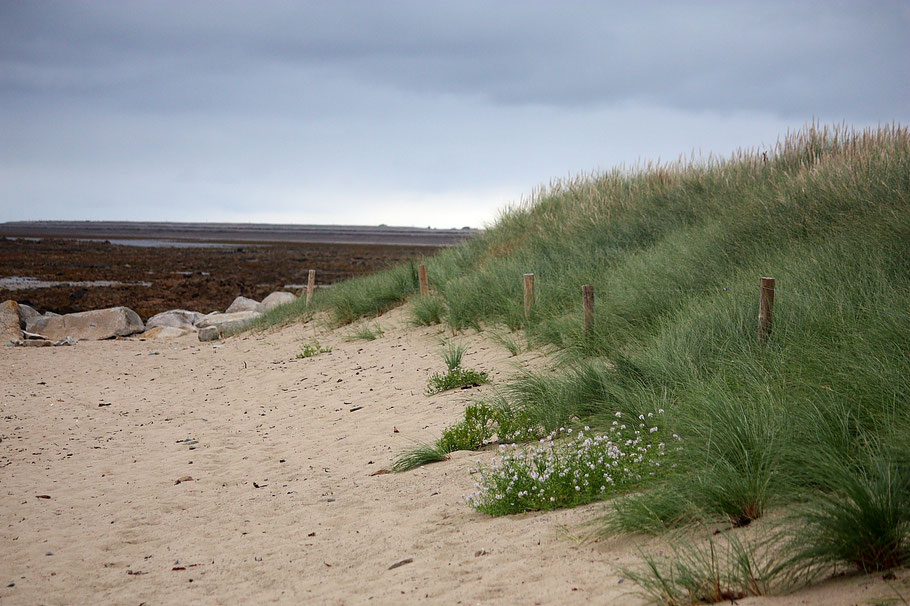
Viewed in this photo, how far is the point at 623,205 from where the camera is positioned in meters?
14.5

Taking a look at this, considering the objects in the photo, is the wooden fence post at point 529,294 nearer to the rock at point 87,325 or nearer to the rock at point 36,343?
the rock at point 36,343

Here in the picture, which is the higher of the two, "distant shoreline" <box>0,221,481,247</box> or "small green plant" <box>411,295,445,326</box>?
"distant shoreline" <box>0,221,481,247</box>

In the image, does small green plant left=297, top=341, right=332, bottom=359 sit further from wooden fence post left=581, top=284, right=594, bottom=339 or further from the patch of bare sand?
wooden fence post left=581, top=284, right=594, bottom=339

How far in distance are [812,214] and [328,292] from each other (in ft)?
35.5

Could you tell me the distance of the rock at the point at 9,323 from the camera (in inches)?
695

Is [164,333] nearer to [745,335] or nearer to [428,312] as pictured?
[428,312]

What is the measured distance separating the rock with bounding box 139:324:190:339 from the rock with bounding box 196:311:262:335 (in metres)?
0.54

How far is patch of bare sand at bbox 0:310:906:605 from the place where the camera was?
3750mm

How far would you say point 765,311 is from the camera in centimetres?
605

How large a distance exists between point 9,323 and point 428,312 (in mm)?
12285

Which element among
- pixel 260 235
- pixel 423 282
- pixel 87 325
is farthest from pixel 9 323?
pixel 260 235

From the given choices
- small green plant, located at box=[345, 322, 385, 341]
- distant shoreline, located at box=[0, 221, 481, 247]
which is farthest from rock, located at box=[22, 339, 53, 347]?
distant shoreline, located at box=[0, 221, 481, 247]

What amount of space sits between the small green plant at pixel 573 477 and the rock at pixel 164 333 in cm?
1581

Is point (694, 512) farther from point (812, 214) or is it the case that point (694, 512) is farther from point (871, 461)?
point (812, 214)
